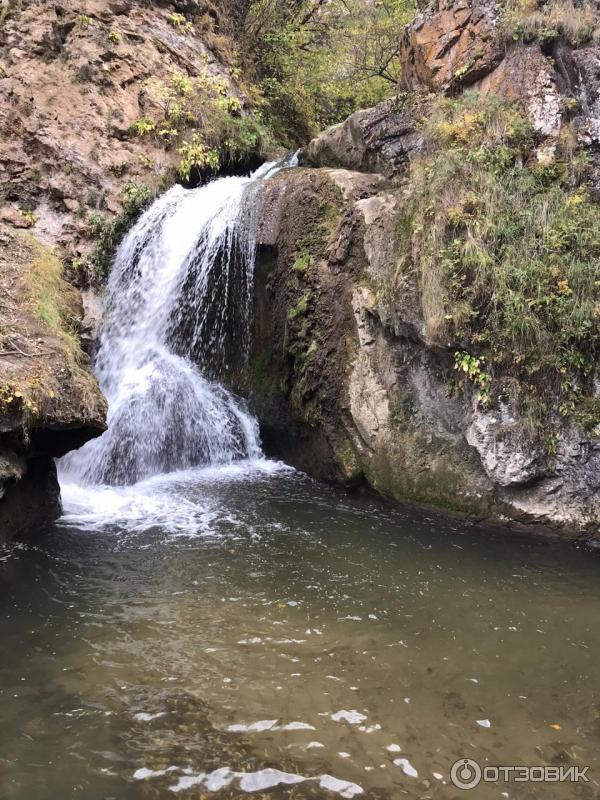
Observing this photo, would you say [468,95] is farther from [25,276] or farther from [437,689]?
[437,689]

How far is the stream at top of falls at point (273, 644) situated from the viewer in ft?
10.4

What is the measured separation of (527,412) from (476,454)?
2.56 feet

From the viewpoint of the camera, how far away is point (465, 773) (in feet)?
10.5

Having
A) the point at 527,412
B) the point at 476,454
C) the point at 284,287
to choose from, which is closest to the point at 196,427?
the point at 284,287

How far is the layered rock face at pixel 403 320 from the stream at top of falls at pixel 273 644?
1.93 ft

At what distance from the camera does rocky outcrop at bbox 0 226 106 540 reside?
5852 mm

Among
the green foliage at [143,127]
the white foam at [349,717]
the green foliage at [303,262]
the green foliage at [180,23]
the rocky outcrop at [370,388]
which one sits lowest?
the white foam at [349,717]

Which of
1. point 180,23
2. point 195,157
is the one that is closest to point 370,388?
point 195,157

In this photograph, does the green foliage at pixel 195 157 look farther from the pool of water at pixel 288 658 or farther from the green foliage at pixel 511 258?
the pool of water at pixel 288 658

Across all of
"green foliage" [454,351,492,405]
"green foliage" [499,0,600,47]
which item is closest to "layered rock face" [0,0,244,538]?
"green foliage" [454,351,492,405]

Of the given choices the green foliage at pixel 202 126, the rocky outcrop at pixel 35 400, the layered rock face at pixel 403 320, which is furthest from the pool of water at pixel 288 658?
the green foliage at pixel 202 126

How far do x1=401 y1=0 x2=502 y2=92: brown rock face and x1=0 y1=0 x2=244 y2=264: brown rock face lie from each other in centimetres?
502

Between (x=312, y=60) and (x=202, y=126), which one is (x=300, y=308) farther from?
(x=312, y=60)

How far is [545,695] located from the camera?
12.6 feet
